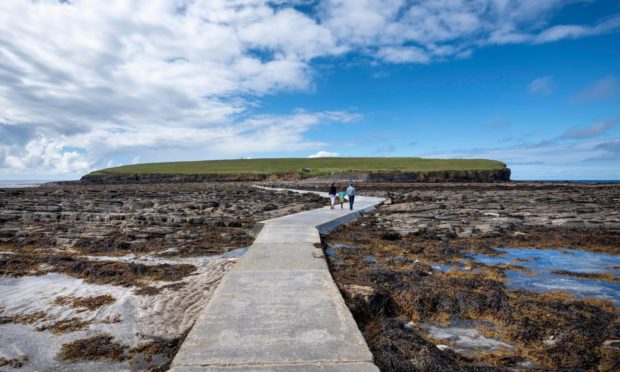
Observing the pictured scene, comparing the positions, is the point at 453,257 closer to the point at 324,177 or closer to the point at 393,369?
the point at 393,369

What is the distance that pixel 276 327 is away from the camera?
13.0 ft

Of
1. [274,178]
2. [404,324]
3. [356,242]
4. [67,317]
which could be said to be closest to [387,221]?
[356,242]

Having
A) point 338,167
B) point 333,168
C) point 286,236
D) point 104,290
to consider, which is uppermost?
point 338,167

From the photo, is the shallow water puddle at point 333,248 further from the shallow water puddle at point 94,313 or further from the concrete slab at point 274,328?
the concrete slab at point 274,328

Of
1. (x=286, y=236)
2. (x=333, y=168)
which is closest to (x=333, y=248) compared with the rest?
(x=286, y=236)

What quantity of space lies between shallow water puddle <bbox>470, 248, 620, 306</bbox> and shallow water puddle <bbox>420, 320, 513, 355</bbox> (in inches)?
86.2

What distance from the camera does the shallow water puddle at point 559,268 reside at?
6.43m

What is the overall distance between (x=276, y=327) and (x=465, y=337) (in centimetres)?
233

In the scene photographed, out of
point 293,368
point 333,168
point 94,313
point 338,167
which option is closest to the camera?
point 293,368

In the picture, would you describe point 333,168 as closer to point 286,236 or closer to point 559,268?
point 286,236

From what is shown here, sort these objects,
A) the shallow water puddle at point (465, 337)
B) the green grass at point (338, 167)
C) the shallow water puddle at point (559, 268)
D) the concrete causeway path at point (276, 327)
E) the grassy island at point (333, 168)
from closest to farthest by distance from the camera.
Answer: the concrete causeway path at point (276, 327) → the shallow water puddle at point (465, 337) → the shallow water puddle at point (559, 268) → the grassy island at point (333, 168) → the green grass at point (338, 167)

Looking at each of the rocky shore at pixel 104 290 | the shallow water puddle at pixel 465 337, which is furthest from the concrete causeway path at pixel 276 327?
the shallow water puddle at pixel 465 337

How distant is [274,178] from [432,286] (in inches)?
3268

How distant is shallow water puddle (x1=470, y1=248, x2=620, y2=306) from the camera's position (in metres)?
6.43
